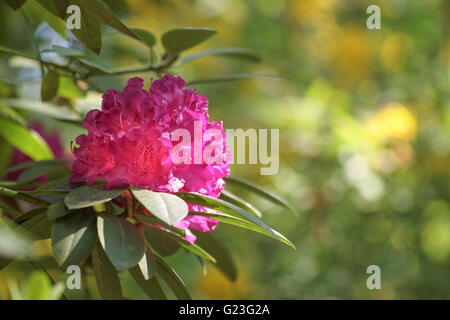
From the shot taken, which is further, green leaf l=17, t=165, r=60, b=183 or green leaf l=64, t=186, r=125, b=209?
green leaf l=17, t=165, r=60, b=183

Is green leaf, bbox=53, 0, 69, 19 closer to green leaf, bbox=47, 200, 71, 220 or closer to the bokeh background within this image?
green leaf, bbox=47, 200, 71, 220

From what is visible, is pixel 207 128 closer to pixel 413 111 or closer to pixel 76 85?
pixel 76 85

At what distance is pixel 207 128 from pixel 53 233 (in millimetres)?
175

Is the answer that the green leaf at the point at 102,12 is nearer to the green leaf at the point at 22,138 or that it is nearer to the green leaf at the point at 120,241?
the green leaf at the point at 120,241

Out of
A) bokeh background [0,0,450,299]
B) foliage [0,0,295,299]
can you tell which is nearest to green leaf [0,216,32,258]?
foliage [0,0,295,299]

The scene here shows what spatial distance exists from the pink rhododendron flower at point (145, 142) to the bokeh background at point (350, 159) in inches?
29.2

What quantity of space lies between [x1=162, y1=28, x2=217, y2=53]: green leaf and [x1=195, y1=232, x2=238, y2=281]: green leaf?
232 mm

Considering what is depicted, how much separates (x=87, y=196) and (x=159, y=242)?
17 centimetres

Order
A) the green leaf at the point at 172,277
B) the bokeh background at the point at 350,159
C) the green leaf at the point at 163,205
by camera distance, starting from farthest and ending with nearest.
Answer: the bokeh background at the point at 350,159, the green leaf at the point at 172,277, the green leaf at the point at 163,205

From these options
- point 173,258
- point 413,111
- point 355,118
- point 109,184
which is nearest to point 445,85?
point 413,111

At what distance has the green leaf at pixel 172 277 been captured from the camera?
55cm

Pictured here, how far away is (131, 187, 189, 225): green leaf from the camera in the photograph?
1.47ft

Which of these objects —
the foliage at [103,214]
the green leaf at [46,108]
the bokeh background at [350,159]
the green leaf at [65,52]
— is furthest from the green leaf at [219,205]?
the bokeh background at [350,159]

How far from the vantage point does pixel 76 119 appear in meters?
0.80
